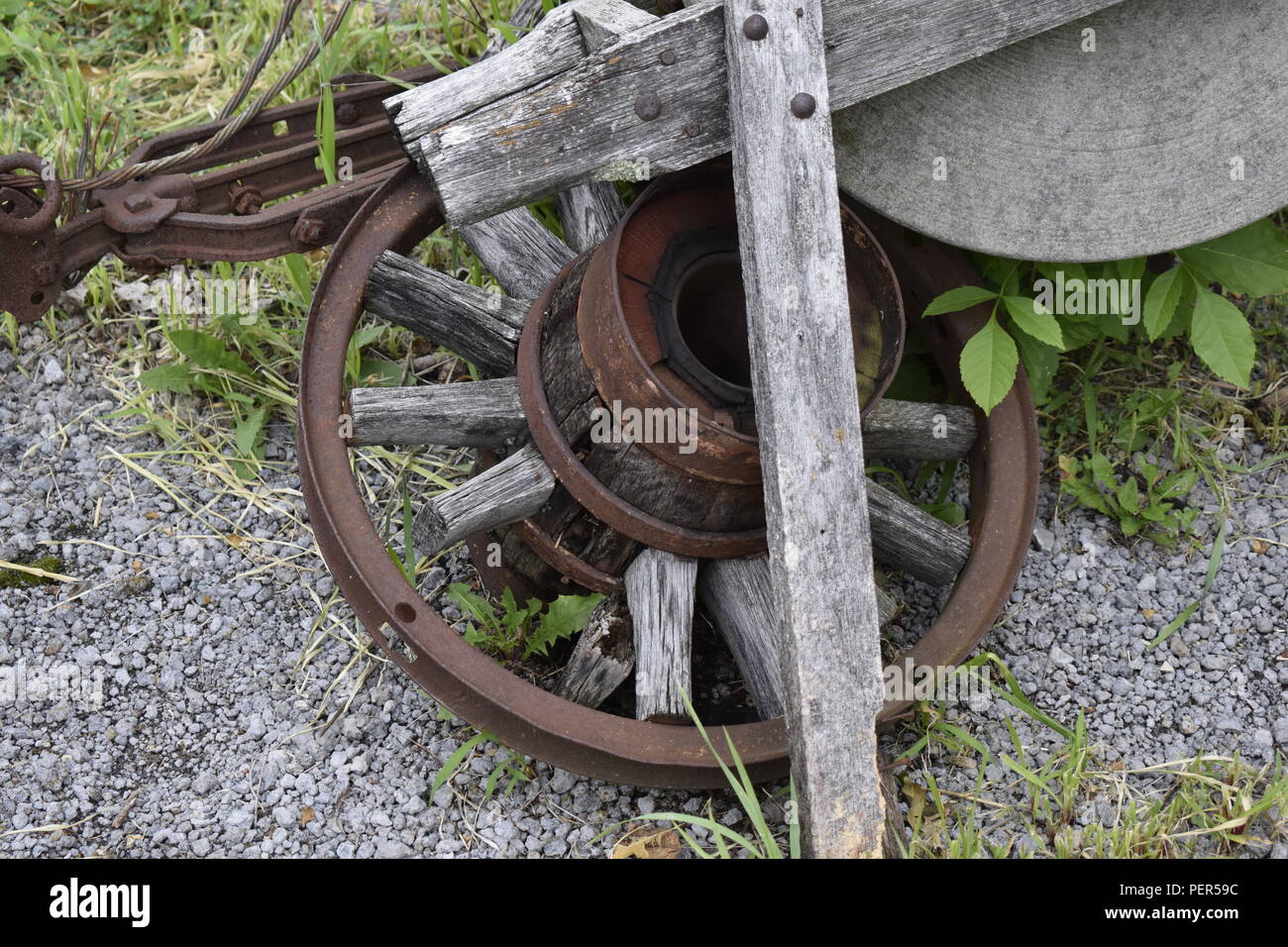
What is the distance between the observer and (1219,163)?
2.51 metres

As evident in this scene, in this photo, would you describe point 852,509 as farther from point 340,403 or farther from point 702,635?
point 340,403

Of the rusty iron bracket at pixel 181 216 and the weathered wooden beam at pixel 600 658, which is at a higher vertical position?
the rusty iron bracket at pixel 181 216

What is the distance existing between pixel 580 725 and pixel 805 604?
0.54 m

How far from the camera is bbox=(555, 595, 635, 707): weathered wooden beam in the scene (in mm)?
2484

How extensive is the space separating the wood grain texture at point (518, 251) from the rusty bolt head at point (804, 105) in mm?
832

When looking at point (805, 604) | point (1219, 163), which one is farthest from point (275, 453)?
point (1219, 163)

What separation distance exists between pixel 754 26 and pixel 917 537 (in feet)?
3.75

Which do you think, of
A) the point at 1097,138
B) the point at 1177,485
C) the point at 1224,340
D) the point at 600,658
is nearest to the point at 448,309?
the point at 600,658

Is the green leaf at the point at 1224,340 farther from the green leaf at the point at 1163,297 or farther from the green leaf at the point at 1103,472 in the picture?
the green leaf at the point at 1103,472

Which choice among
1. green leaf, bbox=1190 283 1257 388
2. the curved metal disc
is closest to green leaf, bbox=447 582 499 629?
the curved metal disc

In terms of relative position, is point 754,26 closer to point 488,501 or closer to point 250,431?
Result: point 488,501

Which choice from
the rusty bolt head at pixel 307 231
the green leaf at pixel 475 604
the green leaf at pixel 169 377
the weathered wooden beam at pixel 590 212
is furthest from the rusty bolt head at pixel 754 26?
the green leaf at pixel 169 377

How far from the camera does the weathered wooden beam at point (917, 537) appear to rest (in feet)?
8.50

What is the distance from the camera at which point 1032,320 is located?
99.7 inches
